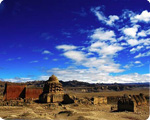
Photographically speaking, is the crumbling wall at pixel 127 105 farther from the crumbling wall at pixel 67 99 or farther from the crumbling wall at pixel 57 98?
the crumbling wall at pixel 57 98

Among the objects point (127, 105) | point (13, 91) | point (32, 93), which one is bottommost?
point (127, 105)

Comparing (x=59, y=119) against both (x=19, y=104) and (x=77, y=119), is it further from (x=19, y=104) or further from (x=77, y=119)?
(x=19, y=104)

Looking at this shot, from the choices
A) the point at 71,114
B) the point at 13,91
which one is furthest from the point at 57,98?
the point at 71,114

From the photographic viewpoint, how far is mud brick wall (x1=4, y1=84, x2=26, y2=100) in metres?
31.3

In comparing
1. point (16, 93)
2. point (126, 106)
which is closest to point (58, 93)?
point (16, 93)

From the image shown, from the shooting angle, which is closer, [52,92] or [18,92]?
[18,92]

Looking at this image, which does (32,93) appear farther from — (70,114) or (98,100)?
(70,114)

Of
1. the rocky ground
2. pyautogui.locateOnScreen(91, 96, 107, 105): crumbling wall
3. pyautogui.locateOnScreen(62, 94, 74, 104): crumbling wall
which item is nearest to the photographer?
the rocky ground

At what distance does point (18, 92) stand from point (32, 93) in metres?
2.85

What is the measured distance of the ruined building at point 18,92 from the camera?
31.4m

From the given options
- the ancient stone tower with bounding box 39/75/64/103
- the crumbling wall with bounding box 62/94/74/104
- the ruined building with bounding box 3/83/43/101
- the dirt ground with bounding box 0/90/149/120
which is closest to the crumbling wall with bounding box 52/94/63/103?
the ancient stone tower with bounding box 39/75/64/103

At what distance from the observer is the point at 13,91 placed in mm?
32250

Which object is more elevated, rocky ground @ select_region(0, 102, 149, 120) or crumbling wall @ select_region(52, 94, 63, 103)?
crumbling wall @ select_region(52, 94, 63, 103)

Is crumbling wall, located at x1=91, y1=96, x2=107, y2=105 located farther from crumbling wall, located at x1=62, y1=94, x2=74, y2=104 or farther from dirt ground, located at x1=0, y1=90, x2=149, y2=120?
crumbling wall, located at x1=62, y1=94, x2=74, y2=104
